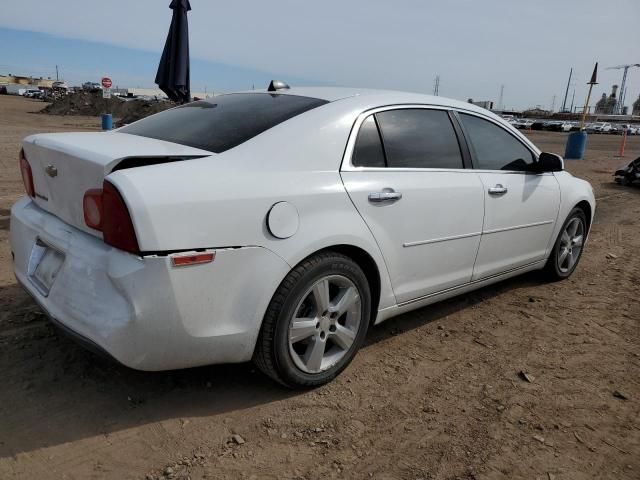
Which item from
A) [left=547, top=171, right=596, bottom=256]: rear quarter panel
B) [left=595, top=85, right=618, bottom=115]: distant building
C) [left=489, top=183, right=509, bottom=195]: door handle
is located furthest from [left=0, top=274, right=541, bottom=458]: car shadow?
[left=595, top=85, right=618, bottom=115]: distant building

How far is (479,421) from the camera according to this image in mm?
2623

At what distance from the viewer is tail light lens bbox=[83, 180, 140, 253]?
6.81 feet

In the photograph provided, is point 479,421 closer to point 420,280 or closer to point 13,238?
point 420,280

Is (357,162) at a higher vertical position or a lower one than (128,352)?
higher

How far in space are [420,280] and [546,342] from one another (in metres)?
1.09

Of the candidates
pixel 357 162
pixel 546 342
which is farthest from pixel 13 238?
pixel 546 342

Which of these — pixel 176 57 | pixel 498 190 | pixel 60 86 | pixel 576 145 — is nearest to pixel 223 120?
pixel 498 190

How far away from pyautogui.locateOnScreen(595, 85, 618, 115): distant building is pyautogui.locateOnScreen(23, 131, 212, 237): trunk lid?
436 ft

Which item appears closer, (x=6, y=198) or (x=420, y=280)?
(x=420, y=280)

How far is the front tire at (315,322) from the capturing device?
2484 mm

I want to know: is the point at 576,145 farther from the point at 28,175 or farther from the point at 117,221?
the point at 117,221

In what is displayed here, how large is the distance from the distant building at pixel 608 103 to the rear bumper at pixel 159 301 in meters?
133

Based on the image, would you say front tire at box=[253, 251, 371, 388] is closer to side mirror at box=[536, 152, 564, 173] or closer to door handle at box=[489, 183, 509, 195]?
door handle at box=[489, 183, 509, 195]

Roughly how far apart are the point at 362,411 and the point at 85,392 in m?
1.40
